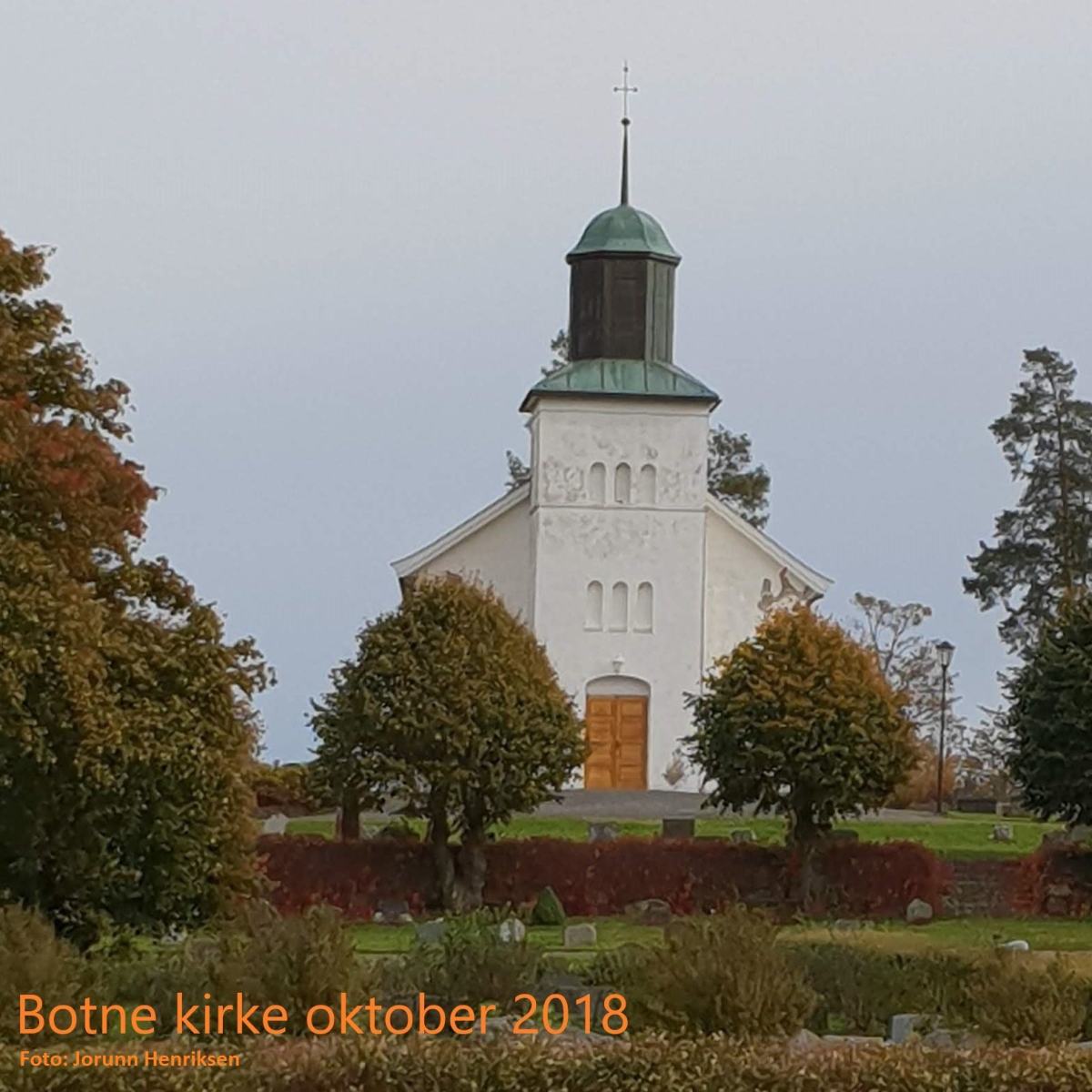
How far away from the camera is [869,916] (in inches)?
1373

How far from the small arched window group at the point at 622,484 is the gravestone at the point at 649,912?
825 inches

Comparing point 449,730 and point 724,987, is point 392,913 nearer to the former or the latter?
point 449,730

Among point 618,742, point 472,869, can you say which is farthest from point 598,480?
point 472,869

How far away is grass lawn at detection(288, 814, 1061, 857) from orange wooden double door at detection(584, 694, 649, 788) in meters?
8.69

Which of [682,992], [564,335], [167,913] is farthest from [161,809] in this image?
[564,335]

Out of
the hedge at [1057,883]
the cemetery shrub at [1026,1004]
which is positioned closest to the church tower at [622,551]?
the hedge at [1057,883]

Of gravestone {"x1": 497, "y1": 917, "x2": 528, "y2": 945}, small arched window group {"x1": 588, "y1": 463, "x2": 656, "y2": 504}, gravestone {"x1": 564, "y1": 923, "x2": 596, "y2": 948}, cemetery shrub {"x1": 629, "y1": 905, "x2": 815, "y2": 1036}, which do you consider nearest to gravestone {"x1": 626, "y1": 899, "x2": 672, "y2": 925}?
gravestone {"x1": 564, "y1": 923, "x2": 596, "y2": 948}

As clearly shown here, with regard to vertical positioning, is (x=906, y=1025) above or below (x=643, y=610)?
below

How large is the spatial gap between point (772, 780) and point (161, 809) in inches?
648

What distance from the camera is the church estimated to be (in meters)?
54.8

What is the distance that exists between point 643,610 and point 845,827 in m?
12.4

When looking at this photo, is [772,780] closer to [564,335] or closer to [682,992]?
[682,992]

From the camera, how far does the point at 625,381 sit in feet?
182

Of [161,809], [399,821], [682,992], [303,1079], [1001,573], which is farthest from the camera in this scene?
[1001,573]
